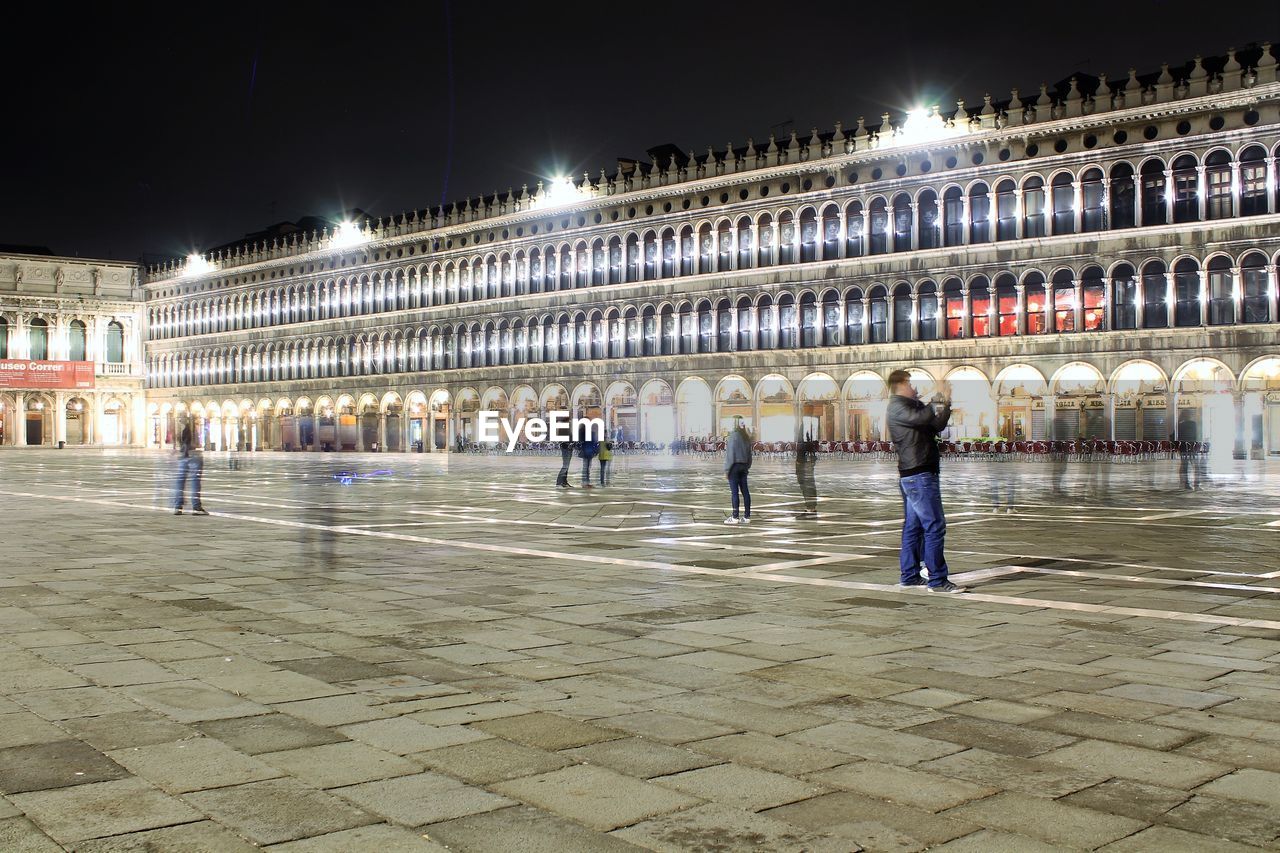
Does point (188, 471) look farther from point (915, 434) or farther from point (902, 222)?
point (902, 222)

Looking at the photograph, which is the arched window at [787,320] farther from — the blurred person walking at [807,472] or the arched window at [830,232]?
the blurred person walking at [807,472]

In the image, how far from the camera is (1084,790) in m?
4.09

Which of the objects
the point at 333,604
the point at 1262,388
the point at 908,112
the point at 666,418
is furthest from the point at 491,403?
the point at 333,604

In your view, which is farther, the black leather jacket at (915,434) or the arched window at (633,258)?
the arched window at (633,258)

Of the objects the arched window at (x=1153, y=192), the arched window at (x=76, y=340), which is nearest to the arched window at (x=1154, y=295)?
the arched window at (x=1153, y=192)

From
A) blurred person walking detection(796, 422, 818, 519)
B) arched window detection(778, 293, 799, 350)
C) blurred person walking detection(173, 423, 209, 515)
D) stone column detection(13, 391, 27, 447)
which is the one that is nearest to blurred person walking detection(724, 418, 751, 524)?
blurred person walking detection(796, 422, 818, 519)

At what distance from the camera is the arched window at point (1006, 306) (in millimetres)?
47094

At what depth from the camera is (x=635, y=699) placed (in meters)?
5.47

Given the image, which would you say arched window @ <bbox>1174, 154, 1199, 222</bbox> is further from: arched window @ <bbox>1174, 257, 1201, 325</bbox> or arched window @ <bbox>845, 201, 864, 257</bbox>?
arched window @ <bbox>845, 201, 864, 257</bbox>

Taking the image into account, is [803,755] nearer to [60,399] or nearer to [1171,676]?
[1171,676]

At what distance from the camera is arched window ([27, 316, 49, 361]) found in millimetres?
91181

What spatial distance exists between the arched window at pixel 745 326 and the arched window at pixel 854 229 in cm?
567

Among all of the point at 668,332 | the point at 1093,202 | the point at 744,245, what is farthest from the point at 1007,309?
the point at 668,332

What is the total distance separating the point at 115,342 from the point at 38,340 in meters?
5.47
